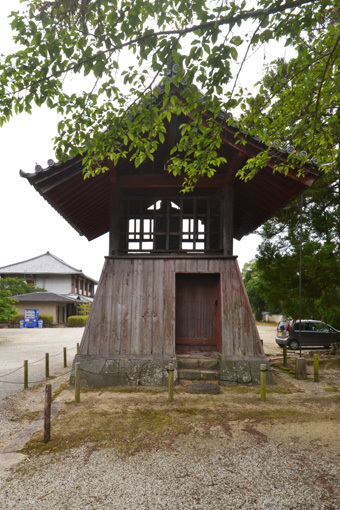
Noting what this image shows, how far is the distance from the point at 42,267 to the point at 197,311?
138 ft

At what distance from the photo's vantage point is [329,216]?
11742 millimetres

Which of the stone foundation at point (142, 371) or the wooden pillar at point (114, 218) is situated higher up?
the wooden pillar at point (114, 218)

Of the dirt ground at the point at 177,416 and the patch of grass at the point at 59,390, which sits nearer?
the dirt ground at the point at 177,416

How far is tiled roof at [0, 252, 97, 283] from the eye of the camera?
45.1 m

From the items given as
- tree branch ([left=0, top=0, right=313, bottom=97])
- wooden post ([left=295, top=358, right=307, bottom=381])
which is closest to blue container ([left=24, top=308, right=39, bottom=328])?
wooden post ([left=295, top=358, right=307, bottom=381])

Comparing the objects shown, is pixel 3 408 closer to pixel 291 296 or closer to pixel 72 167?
pixel 72 167

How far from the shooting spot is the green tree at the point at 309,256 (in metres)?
11.1

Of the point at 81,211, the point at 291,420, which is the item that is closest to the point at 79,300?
the point at 81,211

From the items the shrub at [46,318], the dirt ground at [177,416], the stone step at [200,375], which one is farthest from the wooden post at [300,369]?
the shrub at [46,318]

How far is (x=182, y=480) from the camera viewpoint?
395 centimetres

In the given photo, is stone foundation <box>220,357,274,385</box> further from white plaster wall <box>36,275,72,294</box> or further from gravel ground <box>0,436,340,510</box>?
white plaster wall <box>36,275,72,294</box>

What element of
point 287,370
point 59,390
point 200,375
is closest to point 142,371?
point 200,375

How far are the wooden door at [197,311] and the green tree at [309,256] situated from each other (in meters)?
3.73

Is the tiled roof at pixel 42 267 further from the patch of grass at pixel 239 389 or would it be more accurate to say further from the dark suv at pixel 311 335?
the patch of grass at pixel 239 389
